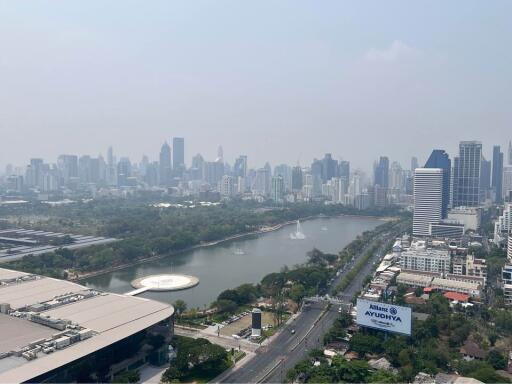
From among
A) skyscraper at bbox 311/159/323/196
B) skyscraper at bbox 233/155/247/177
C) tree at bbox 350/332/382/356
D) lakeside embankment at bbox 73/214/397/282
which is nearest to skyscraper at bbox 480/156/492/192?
lakeside embankment at bbox 73/214/397/282

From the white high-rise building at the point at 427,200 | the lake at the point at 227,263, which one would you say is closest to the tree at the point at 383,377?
the lake at the point at 227,263

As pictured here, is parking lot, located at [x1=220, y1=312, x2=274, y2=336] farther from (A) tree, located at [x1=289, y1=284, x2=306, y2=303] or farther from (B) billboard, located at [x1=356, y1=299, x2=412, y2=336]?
(B) billboard, located at [x1=356, y1=299, x2=412, y2=336]

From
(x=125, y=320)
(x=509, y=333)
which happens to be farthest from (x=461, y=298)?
(x=125, y=320)

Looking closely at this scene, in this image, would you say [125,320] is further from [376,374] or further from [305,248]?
[305,248]

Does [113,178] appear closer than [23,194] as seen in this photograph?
No

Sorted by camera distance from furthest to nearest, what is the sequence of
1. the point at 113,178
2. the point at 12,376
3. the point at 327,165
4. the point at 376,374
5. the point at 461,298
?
the point at 113,178 < the point at 327,165 < the point at 461,298 < the point at 376,374 < the point at 12,376

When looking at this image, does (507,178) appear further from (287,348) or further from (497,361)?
(287,348)

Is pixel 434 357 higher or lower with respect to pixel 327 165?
lower

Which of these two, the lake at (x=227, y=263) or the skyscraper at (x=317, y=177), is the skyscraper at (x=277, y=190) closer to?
the skyscraper at (x=317, y=177)
